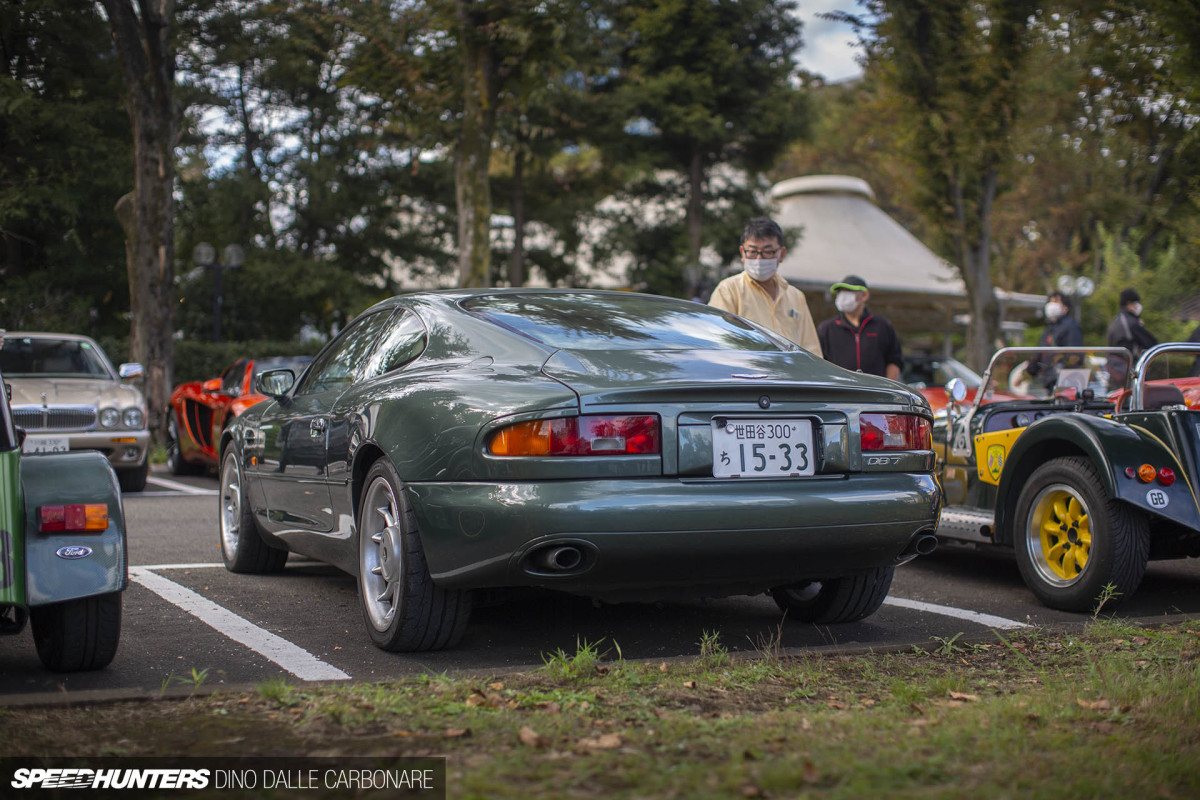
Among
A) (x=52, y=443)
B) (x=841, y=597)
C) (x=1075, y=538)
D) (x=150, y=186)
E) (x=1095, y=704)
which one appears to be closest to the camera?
(x=1095, y=704)

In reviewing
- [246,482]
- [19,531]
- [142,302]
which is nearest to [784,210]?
[142,302]

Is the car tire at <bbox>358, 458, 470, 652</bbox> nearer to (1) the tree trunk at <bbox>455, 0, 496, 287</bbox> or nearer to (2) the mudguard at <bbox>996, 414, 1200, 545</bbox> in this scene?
(2) the mudguard at <bbox>996, 414, 1200, 545</bbox>

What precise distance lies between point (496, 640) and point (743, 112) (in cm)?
2853

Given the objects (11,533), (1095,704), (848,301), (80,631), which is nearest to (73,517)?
(11,533)

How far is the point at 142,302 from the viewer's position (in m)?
17.1

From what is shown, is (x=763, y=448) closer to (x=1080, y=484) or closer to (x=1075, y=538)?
(x=1080, y=484)

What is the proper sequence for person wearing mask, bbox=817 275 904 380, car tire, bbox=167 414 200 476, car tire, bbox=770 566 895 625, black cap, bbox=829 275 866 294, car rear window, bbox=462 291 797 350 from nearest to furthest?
car rear window, bbox=462 291 797 350 < car tire, bbox=770 566 895 625 < person wearing mask, bbox=817 275 904 380 < black cap, bbox=829 275 866 294 < car tire, bbox=167 414 200 476

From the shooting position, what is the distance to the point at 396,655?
4328mm

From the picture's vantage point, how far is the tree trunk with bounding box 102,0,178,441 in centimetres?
1638

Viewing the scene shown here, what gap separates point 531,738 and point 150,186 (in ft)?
50.4

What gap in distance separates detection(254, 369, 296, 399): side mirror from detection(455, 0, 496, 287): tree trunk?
10.5 meters

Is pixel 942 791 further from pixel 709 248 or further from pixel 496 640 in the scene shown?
pixel 709 248

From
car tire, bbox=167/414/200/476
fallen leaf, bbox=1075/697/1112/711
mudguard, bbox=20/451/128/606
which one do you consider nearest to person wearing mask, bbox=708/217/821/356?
fallen leaf, bbox=1075/697/1112/711

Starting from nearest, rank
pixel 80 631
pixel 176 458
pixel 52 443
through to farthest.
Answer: pixel 80 631
pixel 52 443
pixel 176 458
